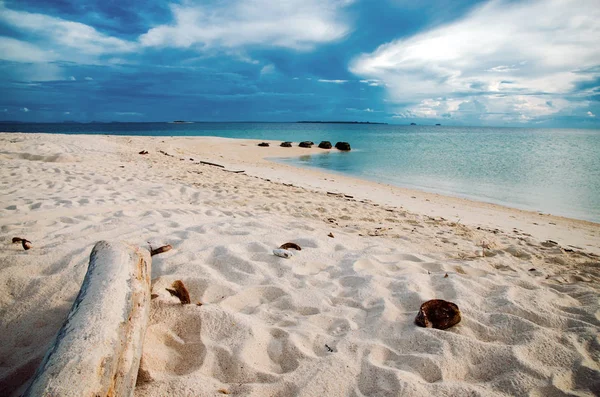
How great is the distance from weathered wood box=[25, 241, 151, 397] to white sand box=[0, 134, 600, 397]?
26 centimetres

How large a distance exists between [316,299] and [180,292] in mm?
1064

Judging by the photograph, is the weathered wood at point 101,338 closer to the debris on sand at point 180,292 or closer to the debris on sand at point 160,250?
the debris on sand at point 180,292

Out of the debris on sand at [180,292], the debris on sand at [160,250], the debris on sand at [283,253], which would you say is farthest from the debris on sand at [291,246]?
the debris on sand at [180,292]

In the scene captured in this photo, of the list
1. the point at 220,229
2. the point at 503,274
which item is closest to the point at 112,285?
the point at 220,229

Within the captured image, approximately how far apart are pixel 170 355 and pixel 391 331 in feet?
4.75

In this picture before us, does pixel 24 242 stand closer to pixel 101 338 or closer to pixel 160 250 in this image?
pixel 160 250

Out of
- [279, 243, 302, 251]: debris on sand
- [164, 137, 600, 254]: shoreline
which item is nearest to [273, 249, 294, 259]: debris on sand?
[279, 243, 302, 251]: debris on sand

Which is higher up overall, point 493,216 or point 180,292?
point 180,292

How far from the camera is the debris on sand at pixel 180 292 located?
2.43m

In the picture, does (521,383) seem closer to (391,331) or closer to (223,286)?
(391,331)

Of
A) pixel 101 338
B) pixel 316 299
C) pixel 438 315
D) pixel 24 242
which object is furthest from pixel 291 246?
pixel 24 242

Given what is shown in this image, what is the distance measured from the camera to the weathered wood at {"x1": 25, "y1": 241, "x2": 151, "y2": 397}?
127 centimetres

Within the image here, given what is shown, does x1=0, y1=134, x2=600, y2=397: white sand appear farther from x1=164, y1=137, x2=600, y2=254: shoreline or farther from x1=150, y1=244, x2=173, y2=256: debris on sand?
x1=164, y1=137, x2=600, y2=254: shoreline

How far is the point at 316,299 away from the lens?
2629mm
